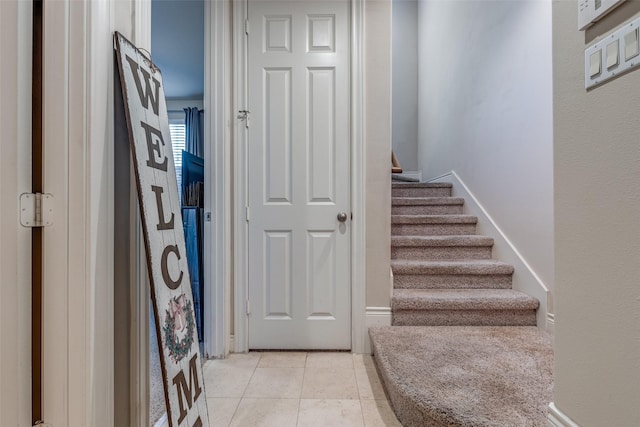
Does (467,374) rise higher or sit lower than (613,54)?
lower

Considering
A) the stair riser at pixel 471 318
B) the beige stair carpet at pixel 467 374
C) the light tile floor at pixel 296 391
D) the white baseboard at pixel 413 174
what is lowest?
the light tile floor at pixel 296 391

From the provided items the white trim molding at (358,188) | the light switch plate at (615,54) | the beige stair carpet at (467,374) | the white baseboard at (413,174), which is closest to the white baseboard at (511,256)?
the beige stair carpet at (467,374)

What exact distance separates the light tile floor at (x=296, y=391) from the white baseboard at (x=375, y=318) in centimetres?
11

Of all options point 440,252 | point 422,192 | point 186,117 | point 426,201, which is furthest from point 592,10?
point 186,117

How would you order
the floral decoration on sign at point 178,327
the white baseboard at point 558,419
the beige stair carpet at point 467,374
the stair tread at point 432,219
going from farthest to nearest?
the stair tread at point 432,219 < the beige stair carpet at point 467,374 < the floral decoration on sign at point 178,327 < the white baseboard at point 558,419

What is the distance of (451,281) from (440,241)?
1.34 ft

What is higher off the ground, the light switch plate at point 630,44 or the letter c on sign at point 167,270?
the light switch plate at point 630,44

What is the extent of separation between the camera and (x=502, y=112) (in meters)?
2.81

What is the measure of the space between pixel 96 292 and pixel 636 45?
5.24ft

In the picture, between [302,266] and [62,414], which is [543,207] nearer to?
[302,266]

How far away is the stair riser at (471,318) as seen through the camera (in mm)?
2271

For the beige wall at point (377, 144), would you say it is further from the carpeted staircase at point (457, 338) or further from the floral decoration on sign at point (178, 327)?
the floral decoration on sign at point (178, 327)

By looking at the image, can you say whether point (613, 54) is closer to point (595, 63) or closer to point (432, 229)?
point (595, 63)

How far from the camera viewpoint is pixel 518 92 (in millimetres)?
2570
